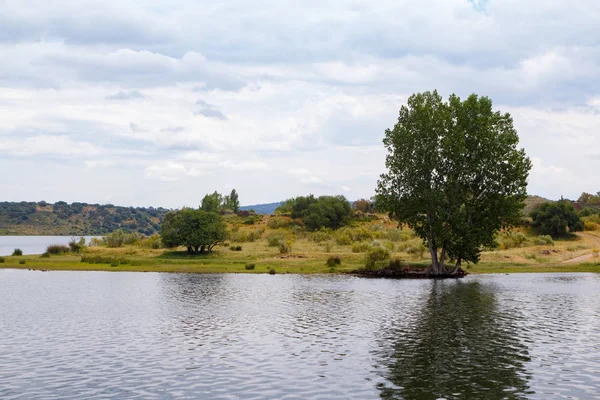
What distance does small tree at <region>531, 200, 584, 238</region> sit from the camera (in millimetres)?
110375

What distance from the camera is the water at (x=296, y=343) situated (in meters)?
20.8

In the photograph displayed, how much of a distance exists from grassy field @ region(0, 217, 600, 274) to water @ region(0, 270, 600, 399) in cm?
1949

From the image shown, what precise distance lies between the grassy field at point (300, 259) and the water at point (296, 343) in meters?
19.5

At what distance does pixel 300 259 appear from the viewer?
78.6 metres

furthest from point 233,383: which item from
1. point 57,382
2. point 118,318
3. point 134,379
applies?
point 118,318

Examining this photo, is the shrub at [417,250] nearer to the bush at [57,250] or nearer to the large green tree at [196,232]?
the large green tree at [196,232]

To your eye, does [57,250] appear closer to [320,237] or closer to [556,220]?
[320,237]

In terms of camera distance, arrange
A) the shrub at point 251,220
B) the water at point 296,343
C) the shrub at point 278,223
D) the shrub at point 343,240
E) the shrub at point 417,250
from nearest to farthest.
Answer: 1. the water at point 296,343
2. the shrub at point 417,250
3. the shrub at point 343,240
4. the shrub at point 278,223
5. the shrub at point 251,220

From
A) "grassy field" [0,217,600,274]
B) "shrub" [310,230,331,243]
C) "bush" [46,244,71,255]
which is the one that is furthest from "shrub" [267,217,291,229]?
"bush" [46,244,71,255]

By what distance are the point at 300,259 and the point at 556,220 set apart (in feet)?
189

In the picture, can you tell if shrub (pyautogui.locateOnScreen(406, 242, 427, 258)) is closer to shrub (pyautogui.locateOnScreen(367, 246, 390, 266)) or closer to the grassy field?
the grassy field

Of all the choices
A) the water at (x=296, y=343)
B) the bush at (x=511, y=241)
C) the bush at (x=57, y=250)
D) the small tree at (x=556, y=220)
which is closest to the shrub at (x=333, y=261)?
the water at (x=296, y=343)

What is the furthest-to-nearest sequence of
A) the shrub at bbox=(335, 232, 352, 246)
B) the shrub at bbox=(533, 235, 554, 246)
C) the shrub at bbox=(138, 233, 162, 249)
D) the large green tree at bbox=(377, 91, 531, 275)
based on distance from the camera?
the shrub at bbox=(533, 235, 554, 246)
the shrub at bbox=(335, 232, 352, 246)
the shrub at bbox=(138, 233, 162, 249)
the large green tree at bbox=(377, 91, 531, 275)

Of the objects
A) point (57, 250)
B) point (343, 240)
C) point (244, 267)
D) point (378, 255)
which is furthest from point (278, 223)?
point (244, 267)
